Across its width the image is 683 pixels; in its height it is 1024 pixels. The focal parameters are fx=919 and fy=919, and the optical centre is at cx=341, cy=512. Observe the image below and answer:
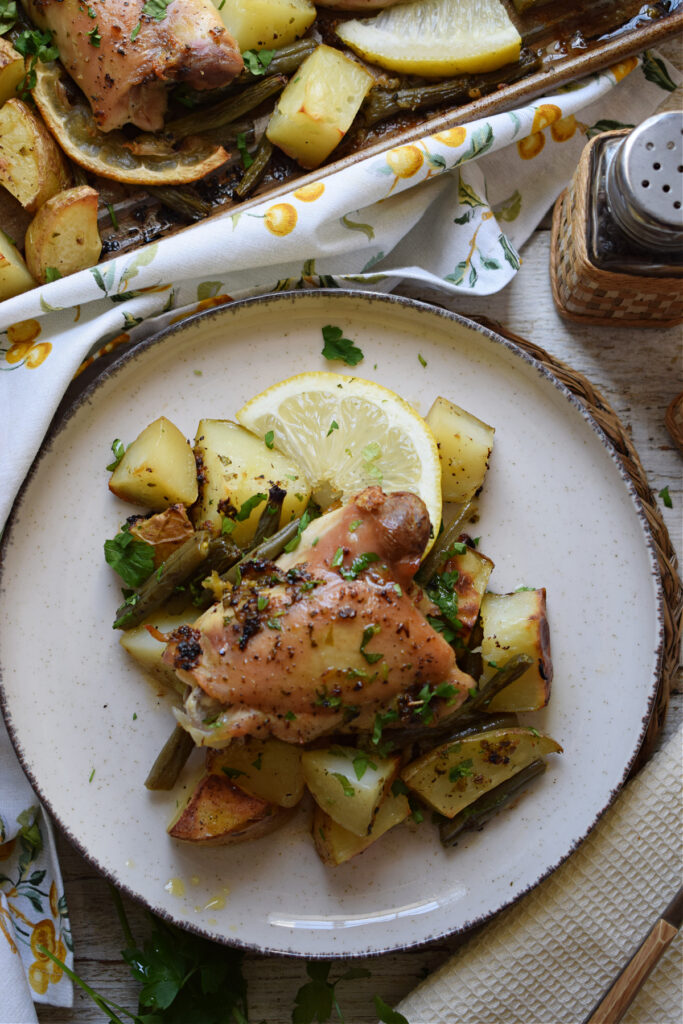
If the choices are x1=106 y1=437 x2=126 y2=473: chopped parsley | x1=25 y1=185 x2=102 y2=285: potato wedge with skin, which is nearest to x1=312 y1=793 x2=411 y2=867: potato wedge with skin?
x1=106 y1=437 x2=126 y2=473: chopped parsley

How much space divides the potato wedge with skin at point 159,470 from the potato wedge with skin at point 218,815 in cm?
87

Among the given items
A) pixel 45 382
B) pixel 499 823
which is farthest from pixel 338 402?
pixel 499 823

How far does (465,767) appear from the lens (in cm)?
280

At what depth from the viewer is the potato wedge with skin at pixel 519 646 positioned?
9.28 ft

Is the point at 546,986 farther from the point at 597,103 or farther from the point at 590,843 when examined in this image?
the point at 597,103

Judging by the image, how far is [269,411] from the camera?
293 centimetres

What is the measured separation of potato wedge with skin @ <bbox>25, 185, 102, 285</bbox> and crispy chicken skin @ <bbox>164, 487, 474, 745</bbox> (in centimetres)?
132

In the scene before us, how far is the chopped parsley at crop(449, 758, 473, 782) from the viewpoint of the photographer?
2.79 m

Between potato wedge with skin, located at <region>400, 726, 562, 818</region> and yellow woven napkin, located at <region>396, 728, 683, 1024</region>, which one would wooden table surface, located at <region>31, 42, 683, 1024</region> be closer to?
yellow woven napkin, located at <region>396, 728, 683, 1024</region>

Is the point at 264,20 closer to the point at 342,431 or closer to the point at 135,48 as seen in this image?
the point at 135,48

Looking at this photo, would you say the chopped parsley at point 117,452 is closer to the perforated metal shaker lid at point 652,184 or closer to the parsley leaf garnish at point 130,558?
the parsley leaf garnish at point 130,558

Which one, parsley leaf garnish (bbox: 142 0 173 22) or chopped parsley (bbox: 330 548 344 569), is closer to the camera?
chopped parsley (bbox: 330 548 344 569)

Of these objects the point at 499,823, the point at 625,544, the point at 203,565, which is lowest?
the point at 499,823

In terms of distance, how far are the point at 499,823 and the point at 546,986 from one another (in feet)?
1.91
